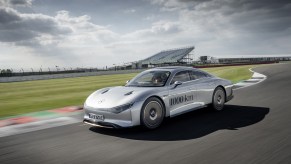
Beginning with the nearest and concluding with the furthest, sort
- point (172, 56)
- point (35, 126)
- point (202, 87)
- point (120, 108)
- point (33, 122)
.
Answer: point (120, 108) < point (35, 126) < point (202, 87) < point (33, 122) < point (172, 56)

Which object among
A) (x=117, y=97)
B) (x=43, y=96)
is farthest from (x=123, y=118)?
(x=43, y=96)

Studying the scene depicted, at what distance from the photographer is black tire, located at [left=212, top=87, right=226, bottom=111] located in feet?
25.4

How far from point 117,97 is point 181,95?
1.68 meters

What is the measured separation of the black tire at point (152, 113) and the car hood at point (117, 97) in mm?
208

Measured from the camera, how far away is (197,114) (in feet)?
24.8

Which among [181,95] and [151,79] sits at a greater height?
[151,79]

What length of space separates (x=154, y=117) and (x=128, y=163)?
2.04m

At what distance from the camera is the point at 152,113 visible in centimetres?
600

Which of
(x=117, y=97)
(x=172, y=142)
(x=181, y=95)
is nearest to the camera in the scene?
(x=172, y=142)

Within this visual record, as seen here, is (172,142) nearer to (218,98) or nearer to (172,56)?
(218,98)

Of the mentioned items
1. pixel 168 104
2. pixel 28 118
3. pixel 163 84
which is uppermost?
pixel 163 84

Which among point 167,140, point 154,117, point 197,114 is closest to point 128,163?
point 167,140

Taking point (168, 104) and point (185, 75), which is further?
point (185, 75)

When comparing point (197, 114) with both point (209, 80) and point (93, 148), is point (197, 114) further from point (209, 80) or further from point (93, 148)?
point (93, 148)
